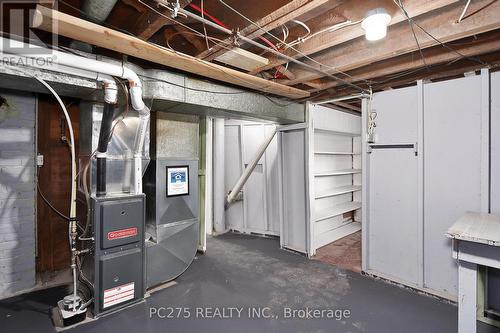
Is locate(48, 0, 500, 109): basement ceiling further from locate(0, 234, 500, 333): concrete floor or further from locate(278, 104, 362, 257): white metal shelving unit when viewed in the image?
locate(0, 234, 500, 333): concrete floor

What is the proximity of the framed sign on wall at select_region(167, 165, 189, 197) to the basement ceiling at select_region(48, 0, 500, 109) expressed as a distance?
1.19 metres

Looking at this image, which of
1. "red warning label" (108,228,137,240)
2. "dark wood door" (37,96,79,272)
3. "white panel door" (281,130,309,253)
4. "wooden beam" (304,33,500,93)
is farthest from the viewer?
"white panel door" (281,130,309,253)

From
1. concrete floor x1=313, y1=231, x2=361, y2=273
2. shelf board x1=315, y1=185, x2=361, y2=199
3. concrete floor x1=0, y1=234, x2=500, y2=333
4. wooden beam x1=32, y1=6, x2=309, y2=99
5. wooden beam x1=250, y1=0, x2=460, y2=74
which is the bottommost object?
concrete floor x1=0, y1=234, x2=500, y2=333

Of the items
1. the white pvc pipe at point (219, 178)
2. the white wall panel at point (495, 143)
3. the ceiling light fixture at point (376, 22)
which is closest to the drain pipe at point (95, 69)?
the ceiling light fixture at point (376, 22)

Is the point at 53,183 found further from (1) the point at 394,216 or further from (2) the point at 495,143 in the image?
(2) the point at 495,143

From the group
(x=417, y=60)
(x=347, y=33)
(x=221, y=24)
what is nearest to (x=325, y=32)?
(x=347, y=33)

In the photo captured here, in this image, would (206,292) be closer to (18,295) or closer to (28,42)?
(18,295)

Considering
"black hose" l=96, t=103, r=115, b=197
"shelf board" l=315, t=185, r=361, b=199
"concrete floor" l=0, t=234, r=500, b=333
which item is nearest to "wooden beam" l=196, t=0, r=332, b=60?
"black hose" l=96, t=103, r=115, b=197

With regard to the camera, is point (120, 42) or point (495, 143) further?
point (495, 143)

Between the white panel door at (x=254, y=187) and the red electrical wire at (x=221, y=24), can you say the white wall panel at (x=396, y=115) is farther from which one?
the white panel door at (x=254, y=187)

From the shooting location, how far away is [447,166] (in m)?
2.43

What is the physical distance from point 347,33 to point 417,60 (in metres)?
1.00

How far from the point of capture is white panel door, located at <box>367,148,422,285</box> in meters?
2.64

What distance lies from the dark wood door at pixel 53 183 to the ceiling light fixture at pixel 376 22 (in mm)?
2978
